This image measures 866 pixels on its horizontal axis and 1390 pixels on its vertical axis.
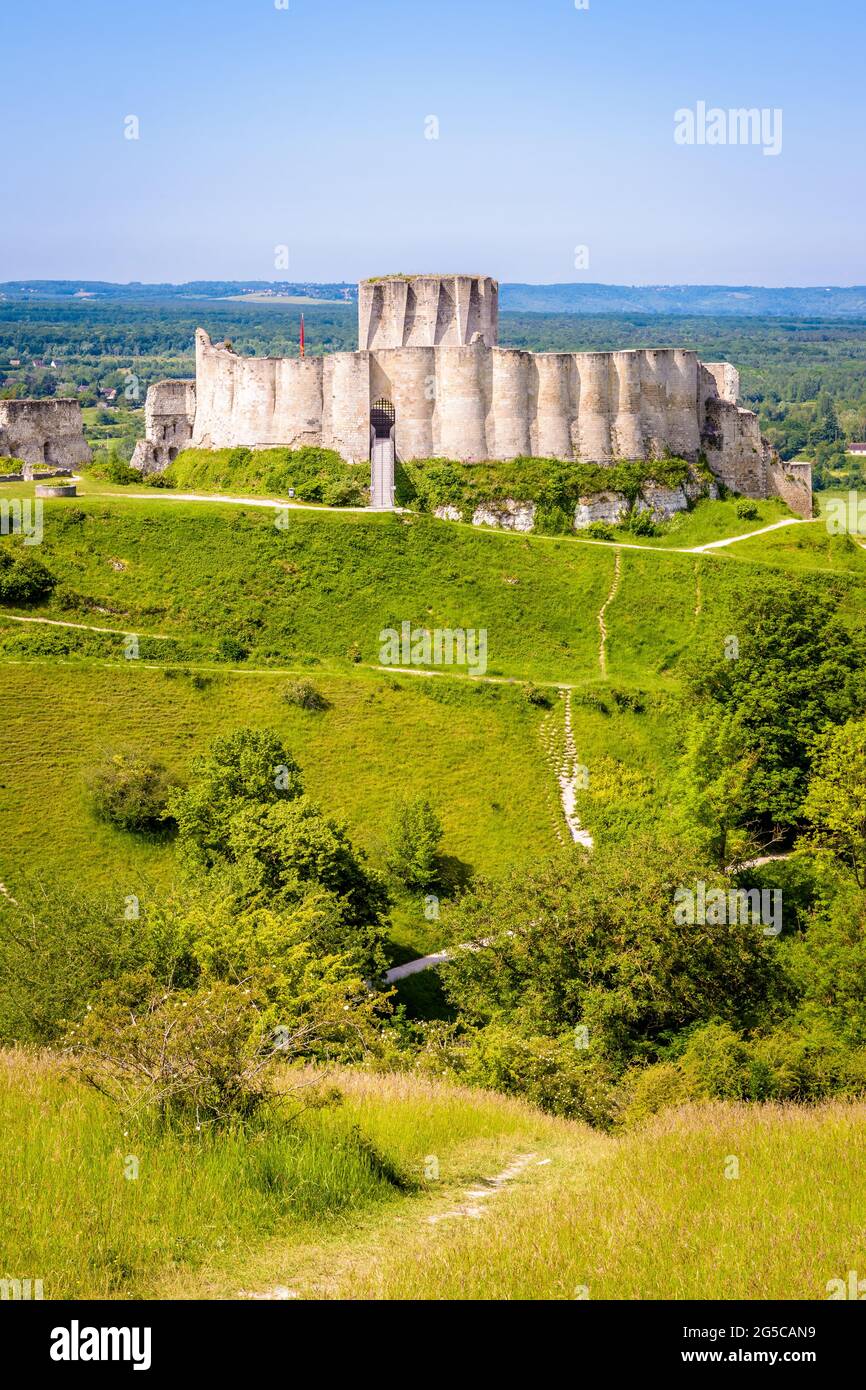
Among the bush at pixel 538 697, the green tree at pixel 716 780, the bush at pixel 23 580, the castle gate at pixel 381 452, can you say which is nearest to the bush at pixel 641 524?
the castle gate at pixel 381 452

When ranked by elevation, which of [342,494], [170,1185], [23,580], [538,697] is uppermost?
[342,494]

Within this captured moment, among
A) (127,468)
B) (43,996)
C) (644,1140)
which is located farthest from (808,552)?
(644,1140)

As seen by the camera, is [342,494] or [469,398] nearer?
[342,494]

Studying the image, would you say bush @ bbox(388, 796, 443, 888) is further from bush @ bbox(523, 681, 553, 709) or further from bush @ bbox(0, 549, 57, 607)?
bush @ bbox(0, 549, 57, 607)

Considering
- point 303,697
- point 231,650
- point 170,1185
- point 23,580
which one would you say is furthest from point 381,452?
point 170,1185

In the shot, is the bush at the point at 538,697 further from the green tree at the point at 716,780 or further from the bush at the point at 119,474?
the bush at the point at 119,474

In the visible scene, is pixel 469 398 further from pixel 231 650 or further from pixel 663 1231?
pixel 663 1231

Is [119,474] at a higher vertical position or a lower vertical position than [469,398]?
lower
